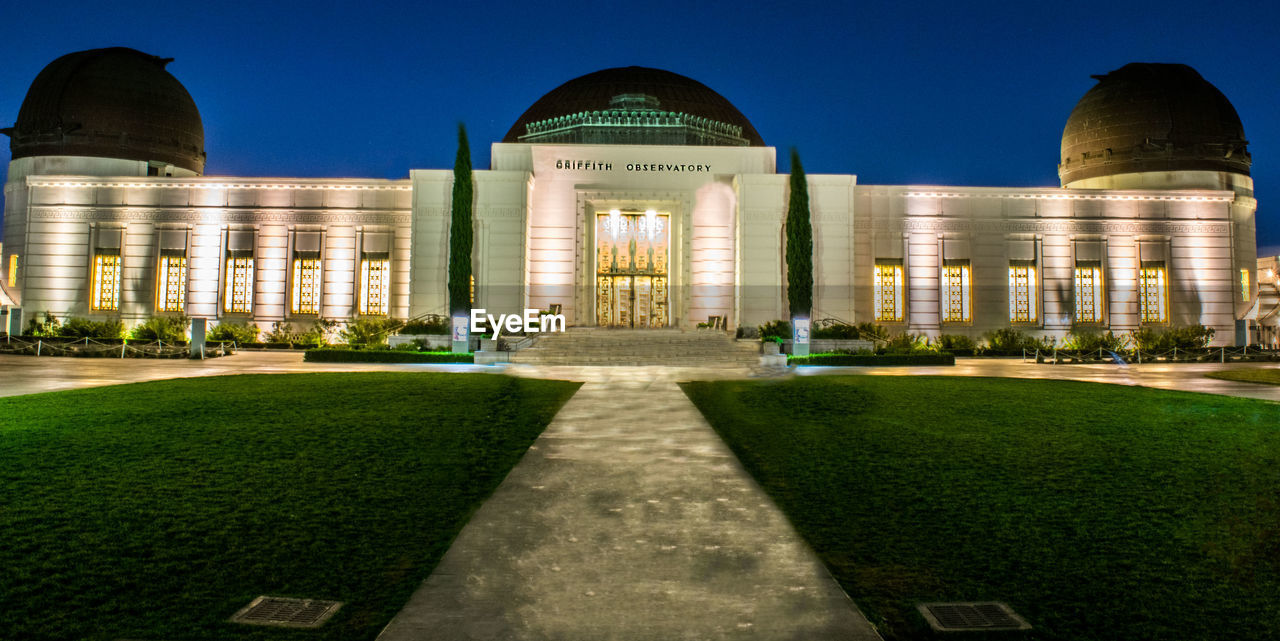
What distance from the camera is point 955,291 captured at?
30.1m

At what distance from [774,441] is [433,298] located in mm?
22256

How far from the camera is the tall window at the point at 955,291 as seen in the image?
2998cm

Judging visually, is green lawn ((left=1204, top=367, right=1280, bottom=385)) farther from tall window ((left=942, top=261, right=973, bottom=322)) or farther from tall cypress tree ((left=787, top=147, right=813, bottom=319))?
tall cypress tree ((left=787, top=147, right=813, bottom=319))

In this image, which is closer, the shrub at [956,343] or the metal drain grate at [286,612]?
the metal drain grate at [286,612]

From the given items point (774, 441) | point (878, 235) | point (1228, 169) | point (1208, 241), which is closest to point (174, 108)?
point (878, 235)

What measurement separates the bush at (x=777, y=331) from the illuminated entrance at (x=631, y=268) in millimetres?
4911

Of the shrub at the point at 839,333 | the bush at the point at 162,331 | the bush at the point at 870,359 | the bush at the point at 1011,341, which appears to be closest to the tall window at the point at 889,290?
the bush at the point at 1011,341

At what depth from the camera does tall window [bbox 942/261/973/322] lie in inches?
1180

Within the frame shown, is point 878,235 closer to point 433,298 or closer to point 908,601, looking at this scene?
point 433,298

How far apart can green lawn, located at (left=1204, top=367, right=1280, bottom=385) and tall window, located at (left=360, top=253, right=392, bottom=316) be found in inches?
1076

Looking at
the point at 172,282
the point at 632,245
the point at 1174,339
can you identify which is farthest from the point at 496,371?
the point at 1174,339

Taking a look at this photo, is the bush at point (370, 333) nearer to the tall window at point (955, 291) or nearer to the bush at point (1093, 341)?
the tall window at point (955, 291)

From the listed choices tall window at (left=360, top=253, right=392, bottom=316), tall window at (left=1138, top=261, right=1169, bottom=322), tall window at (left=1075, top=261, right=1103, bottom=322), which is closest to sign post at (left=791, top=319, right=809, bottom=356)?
tall window at (left=1075, top=261, right=1103, bottom=322)

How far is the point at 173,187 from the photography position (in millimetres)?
29828
